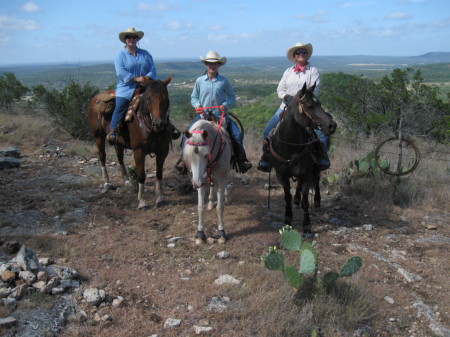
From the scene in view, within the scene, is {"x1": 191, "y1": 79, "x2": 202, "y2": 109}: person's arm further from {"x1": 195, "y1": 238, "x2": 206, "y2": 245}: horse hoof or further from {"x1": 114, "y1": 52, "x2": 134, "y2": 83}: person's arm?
{"x1": 195, "y1": 238, "x2": 206, "y2": 245}: horse hoof

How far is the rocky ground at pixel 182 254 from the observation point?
12.4ft

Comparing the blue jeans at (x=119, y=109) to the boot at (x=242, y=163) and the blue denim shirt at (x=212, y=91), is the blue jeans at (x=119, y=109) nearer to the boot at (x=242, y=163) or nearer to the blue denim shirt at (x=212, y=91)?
the blue denim shirt at (x=212, y=91)

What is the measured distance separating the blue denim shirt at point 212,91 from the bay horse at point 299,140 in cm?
112

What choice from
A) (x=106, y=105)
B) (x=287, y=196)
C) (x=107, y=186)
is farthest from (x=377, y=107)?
(x=107, y=186)

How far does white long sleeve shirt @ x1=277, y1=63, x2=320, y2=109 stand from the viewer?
6.12 meters

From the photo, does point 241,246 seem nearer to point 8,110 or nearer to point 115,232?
point 115,232

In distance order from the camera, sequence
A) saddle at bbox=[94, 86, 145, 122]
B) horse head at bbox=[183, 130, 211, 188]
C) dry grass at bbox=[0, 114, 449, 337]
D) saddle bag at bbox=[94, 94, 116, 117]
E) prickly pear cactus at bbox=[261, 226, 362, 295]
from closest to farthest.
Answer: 1. dry grass at bbox=[0, 114, 449, 337]
2. prickly pear cactus at bbox=[261, 226, 362, 295]
3. horse head at bbox=[183, 130, 211, 188]
4. saddle at bbox=[94, 86, 145, 122]
5. saddle bag at bbox=[94, 94, 116, 117]

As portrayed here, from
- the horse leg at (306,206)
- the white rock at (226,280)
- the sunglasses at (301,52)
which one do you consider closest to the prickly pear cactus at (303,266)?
the white rock at (226,280)

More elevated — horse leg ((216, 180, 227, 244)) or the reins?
the reins

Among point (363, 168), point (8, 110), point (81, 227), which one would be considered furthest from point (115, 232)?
point (8, 110)

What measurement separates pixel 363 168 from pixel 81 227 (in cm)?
584

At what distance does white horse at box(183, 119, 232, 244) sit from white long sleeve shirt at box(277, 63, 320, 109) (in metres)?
1.26

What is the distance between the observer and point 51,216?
6.42 meters

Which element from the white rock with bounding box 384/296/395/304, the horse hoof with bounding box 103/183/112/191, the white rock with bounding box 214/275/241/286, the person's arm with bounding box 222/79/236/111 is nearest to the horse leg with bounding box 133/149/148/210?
the horse hoof with bounding box 103/183/112/191
